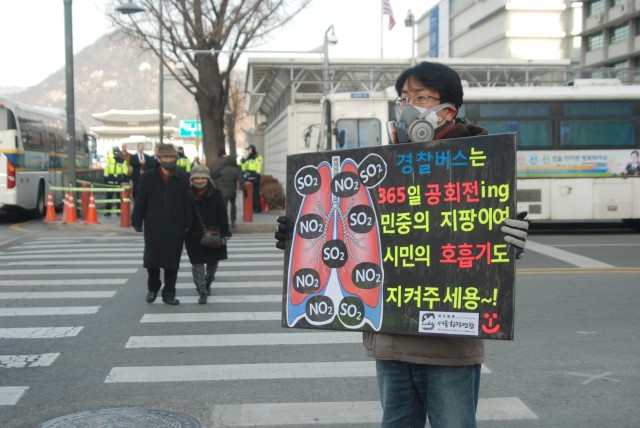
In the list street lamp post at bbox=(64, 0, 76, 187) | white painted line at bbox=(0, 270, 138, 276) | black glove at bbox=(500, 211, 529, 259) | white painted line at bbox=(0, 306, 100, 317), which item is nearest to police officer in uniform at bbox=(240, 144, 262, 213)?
street lamp post at bbox=(64, 0, 76, 187)

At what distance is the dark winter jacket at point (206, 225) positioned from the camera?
9695 mm

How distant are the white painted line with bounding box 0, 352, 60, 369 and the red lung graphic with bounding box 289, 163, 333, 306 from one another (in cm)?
402

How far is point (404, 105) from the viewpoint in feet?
10.8

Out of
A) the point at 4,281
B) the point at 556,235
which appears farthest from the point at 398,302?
the point at 556,235

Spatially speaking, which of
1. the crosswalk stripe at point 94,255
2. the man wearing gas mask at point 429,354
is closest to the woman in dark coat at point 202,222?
the crosswalk stripe at point 94,255

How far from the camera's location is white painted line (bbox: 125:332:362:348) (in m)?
7.56

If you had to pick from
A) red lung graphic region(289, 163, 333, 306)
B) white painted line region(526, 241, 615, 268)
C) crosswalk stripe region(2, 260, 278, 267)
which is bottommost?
crosswalk stripe region(2, 260, 278, 267)

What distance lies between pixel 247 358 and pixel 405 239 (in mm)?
3964

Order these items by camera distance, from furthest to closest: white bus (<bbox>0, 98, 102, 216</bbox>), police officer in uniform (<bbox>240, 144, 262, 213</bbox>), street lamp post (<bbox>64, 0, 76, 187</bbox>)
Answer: police officer in uniform (<bbox>240, 144, 262, 213</bbox>) → white bus (<bbox>0, 98, 102, 216</bbox>) → street lamp post (<bbox>64, 0, 76, 187</bbox>)

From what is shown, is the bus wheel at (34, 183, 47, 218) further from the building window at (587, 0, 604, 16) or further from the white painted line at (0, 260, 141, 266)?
the building window at (587, 0, 604, 16)

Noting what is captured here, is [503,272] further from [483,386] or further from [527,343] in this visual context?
[527,343]

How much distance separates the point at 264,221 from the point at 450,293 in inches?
702

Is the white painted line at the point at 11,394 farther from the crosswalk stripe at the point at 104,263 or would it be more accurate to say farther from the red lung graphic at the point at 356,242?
the crosswalk stripe at the point at 104,263

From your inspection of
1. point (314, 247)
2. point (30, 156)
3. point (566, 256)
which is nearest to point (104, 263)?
point (566, 256)
